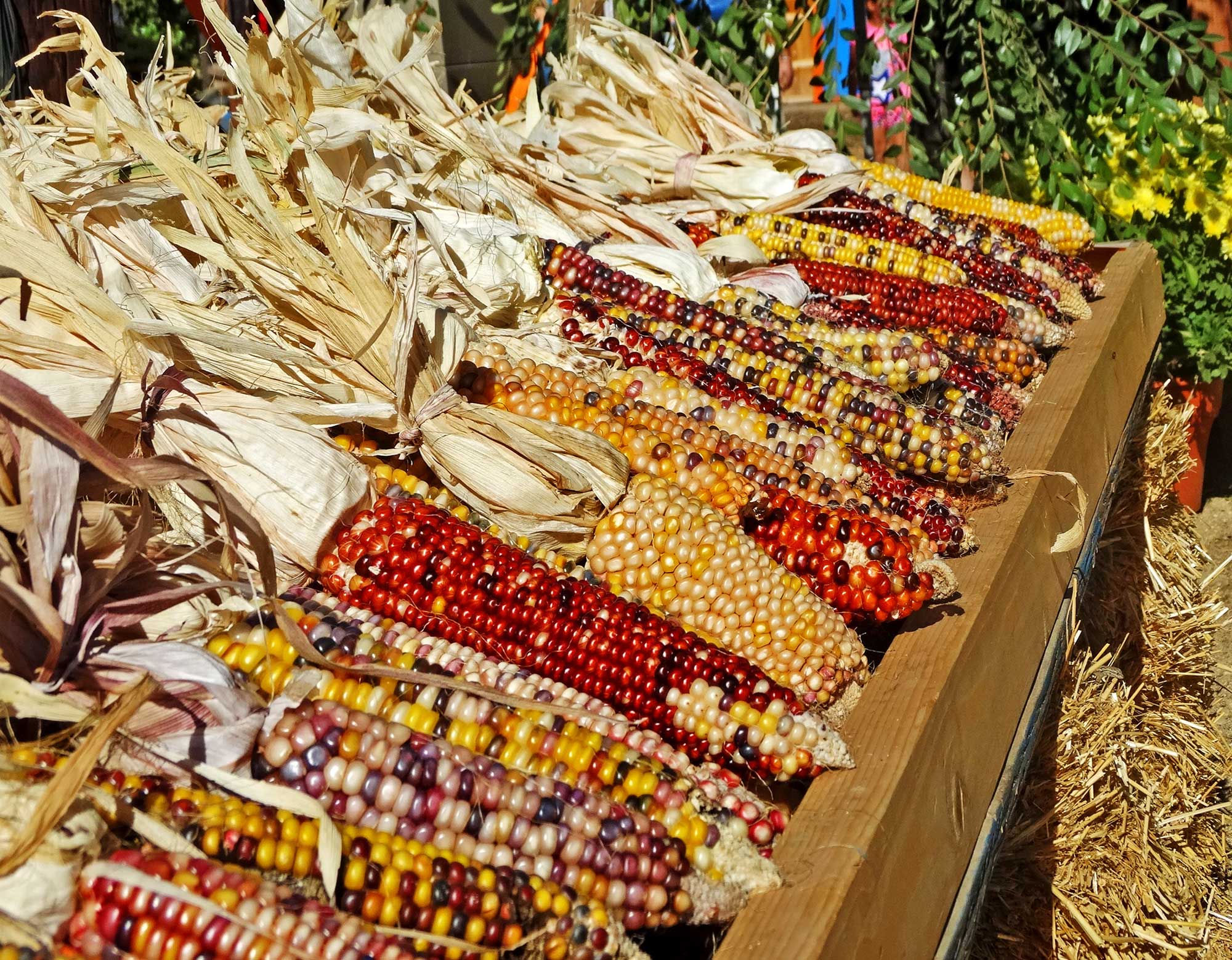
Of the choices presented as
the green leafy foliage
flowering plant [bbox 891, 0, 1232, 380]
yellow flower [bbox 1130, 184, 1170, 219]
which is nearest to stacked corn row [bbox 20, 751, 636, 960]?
flowering plant [bbox 891, 0, 1232, 380]

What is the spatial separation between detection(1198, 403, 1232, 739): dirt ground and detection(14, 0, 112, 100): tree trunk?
15.1ft

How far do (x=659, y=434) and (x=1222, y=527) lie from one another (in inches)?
142

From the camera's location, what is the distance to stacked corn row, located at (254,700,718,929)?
113 cm

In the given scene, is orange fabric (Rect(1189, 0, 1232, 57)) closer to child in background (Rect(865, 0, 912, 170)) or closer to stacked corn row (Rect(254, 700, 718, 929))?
child in background (Rect(865, 0, 912, 170))

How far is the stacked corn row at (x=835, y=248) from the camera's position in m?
2.89

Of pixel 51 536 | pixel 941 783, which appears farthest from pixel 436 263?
pixel 941 783

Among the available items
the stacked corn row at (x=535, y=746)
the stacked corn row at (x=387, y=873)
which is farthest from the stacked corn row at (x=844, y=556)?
the stacked corn row at (x=387, y=873)

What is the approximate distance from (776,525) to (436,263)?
3.36 feet

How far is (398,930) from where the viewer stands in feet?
3.29

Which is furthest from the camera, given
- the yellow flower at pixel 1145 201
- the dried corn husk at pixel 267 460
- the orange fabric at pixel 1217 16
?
the orange fabric at pixel 1217 16

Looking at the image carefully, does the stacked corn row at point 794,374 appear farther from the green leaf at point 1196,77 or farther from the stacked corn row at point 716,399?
the green leaf at point 1196,77

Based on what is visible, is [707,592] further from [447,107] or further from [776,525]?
[447,107]

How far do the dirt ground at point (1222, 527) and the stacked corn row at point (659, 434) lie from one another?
91.8 inches

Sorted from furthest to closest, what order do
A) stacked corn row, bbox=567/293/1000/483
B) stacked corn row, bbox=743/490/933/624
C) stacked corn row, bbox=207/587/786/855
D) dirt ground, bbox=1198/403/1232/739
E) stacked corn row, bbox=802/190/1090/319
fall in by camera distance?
dirt ground, bbox=1198/403/1232/739 → stacked corn row, bbox=802/190/1090/319 → stacked corn row, bbox=567/293/1000/483 → stacked corn row, bbox=743/490/933/624 → stacked corn row, bbox=207/587/786/855
